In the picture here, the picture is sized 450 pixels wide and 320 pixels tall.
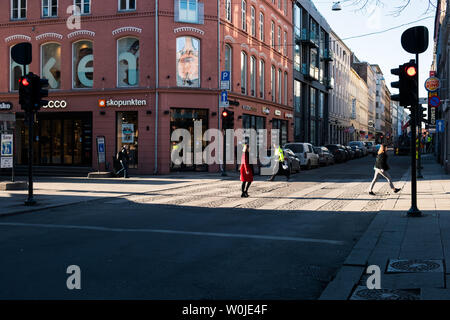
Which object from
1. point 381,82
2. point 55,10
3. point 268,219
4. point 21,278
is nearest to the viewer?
point 21,278

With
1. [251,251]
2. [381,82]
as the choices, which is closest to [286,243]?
[251,251]

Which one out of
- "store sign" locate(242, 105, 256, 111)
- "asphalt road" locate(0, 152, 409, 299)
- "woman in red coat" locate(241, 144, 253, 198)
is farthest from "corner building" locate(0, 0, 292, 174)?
"asphalt road" locate(0, 152, 409, 299)

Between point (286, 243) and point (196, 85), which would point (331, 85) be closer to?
point (196, 85)

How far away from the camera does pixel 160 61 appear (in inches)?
1077

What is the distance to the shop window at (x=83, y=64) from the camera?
28.9 metres

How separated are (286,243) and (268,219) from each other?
8.95 feet

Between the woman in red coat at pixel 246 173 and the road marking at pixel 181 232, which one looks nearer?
the road marking at pixel 181 232

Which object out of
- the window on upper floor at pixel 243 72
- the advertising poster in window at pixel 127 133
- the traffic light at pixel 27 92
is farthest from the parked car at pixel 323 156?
the traffic light at pixel 27 92

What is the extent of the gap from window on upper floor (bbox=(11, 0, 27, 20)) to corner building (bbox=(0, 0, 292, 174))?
6 centimetres

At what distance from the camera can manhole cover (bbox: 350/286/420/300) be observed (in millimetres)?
5066

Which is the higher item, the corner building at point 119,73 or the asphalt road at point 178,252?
the corner building at point 119,73

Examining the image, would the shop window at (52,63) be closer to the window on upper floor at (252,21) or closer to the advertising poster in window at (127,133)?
the advertising poster in window at (127,133)

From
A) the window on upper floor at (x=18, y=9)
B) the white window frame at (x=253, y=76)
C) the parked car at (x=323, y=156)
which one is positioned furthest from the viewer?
the parked car at (x=323, y=156)
